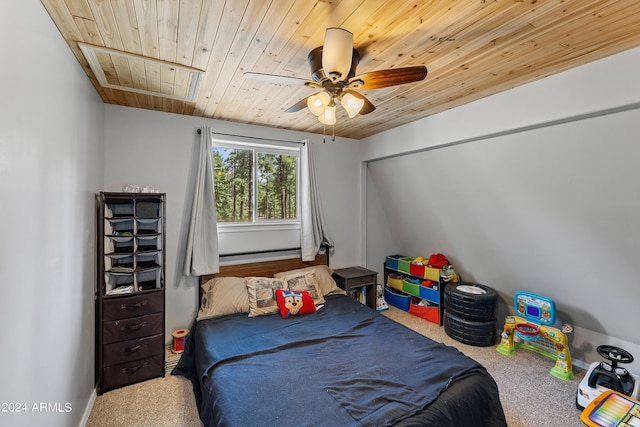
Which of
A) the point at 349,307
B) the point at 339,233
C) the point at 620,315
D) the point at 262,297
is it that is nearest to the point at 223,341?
the point at 262,297

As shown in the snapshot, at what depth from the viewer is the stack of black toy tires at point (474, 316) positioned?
10.0 feet

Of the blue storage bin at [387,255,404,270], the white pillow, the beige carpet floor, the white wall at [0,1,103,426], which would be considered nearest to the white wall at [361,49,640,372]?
the beige carpet floor

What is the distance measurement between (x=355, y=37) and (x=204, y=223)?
233 cm

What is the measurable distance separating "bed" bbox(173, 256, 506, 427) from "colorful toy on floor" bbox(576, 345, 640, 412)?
97cm

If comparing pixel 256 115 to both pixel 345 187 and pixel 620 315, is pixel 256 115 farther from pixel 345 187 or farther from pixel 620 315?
pixel 620 315

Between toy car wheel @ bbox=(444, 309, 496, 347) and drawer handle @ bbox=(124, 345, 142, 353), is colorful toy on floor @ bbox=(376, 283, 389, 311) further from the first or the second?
drawer handle @ bbox=(124, 345, 142, 353)

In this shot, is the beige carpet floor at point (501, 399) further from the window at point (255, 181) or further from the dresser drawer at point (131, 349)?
the window at point (255, 181)

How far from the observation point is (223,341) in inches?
89.5

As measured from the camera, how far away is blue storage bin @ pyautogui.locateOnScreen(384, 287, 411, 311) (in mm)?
4023

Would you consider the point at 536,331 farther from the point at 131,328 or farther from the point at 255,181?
the point at 131,328

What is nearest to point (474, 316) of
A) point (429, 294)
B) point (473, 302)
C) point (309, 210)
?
point (473, 302)

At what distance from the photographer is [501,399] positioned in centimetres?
224

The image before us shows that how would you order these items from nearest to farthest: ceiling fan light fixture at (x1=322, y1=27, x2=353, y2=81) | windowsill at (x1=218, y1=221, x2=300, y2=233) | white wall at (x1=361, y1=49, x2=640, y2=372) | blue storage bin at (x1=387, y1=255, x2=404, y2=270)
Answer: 1. ceiling fan light fixture at (x1=322, y1=27, x2=353, y2=81)
2. white wall at (x1=361, y1=49, x2=640, y2=372)
3. windowsill at (x1=218, y1=221, x2=300, y2=233)
4. blue storage bin at (x1=387, y1=255, x2=404, y2=270)

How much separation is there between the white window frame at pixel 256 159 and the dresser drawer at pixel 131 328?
112cm
